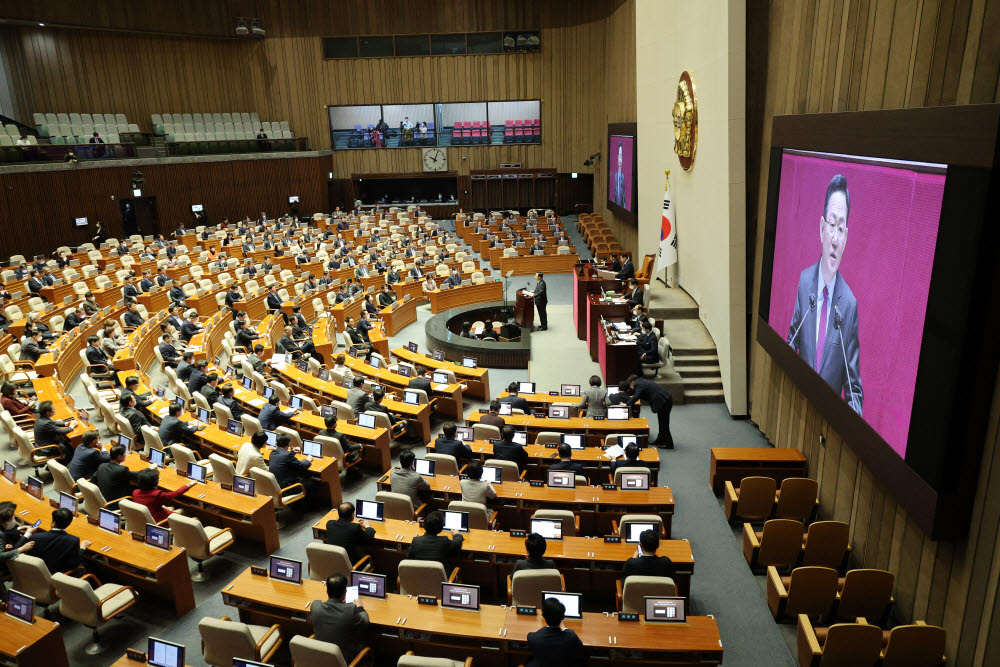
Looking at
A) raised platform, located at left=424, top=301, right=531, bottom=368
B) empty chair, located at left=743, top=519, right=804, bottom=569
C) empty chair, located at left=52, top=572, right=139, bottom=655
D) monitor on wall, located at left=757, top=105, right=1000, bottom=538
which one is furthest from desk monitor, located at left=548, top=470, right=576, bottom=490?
raised platform, located at left=424, top=301, right=531, bottom=368

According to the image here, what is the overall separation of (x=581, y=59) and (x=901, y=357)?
93.8 feet

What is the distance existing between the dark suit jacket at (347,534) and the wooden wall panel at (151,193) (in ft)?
70.6

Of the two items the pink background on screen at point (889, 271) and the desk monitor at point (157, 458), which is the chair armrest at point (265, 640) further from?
the pink background on screen at point (889, 271)

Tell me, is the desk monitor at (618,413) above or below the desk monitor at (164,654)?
below

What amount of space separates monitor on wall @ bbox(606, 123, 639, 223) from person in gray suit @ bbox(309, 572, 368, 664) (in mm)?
16716

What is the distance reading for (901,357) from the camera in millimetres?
5449

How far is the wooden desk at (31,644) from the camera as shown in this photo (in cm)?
511

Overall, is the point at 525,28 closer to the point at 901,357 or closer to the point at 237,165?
the point at 237,165

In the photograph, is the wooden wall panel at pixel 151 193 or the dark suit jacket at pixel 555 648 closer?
the dark suit jacket at pixel 555 648

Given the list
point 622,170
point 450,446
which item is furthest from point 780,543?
point 622,170

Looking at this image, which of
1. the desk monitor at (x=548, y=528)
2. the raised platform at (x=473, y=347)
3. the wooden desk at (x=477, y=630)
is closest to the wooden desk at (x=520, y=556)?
the desk monitor at (x=548, y=528)

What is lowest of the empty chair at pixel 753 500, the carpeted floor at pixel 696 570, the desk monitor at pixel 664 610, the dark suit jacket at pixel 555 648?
the carpeted floor at pixel 696 570

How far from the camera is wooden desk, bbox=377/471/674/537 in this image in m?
7.13

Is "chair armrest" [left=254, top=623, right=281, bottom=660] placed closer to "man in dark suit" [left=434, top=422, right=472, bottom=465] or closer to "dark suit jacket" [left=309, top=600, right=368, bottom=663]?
"dark suit jacket" [left=309, top=600, right=368, bottom=663]
